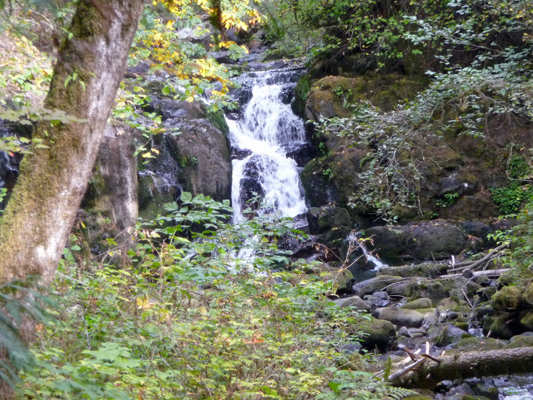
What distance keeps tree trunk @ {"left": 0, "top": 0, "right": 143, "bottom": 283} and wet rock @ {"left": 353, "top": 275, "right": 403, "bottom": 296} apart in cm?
868

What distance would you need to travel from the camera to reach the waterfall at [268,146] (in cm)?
1546

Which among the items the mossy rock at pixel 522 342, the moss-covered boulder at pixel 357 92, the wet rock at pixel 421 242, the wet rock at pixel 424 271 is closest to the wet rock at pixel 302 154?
the moss-covered boulder at pixel 357 92

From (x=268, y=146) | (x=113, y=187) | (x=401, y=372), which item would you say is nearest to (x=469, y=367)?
(x=401, y=372)

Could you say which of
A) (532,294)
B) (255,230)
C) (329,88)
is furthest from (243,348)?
(329,88)

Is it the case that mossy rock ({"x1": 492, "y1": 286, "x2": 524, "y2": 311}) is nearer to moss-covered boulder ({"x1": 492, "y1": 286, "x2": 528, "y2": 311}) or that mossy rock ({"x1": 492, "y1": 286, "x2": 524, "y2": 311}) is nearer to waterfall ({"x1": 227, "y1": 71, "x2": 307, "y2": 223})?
moss-covered boulder ({"x1": 492, "y1": 286, "x2": 528, "y2": 311})

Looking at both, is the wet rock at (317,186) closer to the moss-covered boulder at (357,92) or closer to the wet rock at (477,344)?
the moss-covered boulder at (357,92)

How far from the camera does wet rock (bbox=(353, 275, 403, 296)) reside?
1027 centimetres

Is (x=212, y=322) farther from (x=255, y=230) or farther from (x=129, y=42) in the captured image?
(x=129, y=42)

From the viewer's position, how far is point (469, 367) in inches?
191

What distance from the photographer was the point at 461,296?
8.98 metres

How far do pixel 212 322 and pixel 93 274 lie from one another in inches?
49.7

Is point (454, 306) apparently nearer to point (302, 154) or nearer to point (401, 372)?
point (401, 372)

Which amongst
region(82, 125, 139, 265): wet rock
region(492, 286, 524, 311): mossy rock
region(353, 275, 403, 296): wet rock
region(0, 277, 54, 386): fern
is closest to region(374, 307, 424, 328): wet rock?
region(492, 286, 524, 311): mossy rock

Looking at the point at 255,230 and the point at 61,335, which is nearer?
the point at 61,335
